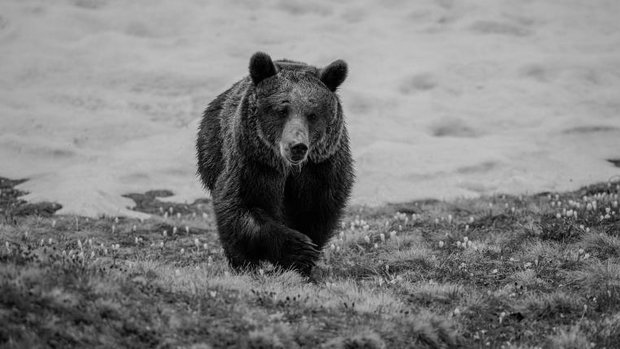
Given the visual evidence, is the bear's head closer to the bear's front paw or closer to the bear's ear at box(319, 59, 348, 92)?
the bear's ear at box(319, 59, 348, 92)

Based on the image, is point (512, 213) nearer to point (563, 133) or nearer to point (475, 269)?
point (475, 269)

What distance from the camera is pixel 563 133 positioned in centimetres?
2103

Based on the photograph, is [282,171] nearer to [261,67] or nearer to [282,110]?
[282,110]

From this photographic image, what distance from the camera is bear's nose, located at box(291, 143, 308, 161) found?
26.2 feet

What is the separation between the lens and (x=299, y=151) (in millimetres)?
8023

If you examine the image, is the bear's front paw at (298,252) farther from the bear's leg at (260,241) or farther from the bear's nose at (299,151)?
the bear's nose at (299,151)

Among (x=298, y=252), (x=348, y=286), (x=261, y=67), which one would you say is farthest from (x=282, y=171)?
(x=348, y=286)

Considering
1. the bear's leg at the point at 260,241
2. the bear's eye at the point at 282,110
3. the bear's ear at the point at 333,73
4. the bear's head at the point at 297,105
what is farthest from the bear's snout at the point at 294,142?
the bear's ear at the point at 333,73

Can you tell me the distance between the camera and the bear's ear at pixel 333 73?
9227 millimetres

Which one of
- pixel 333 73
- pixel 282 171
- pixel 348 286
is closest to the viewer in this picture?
pixel 348 286

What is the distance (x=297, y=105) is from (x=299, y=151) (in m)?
0.82

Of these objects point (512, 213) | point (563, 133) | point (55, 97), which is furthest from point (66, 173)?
point (563, 133)

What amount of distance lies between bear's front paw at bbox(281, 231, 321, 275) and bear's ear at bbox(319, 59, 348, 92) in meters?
2.05

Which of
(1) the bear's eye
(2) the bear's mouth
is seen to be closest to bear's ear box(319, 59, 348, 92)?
(1) the bear's eye
